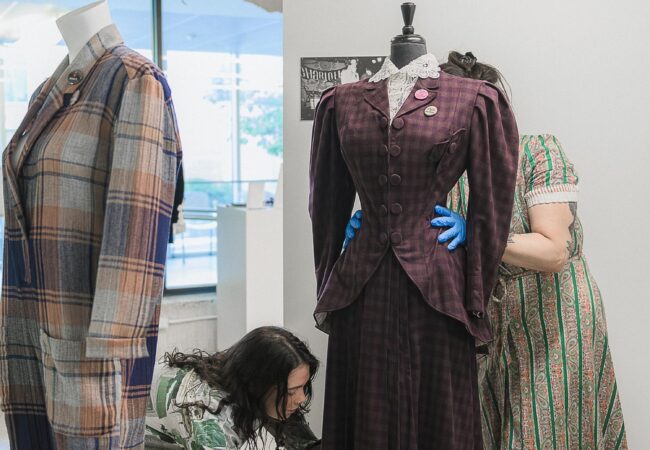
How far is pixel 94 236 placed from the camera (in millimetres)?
1500

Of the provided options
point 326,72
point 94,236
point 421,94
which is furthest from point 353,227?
point 326,72

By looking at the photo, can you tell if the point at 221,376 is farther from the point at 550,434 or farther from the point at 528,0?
the point at 528,0

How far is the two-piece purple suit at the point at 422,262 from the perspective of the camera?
1715mm

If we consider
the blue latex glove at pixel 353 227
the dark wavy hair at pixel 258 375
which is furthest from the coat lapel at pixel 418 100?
the dark wavy hair at pixel 258 375

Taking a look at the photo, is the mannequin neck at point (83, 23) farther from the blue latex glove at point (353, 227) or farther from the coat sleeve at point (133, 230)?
the blue latex glove at point (353, 227)

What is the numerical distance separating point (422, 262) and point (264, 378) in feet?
2.46

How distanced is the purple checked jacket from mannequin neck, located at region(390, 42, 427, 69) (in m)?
0.09

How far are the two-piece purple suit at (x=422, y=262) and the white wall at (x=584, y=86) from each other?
92 cm

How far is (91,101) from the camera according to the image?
152 centimetres

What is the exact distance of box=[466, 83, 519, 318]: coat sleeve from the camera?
173cm

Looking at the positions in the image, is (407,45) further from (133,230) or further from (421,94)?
(133,230)

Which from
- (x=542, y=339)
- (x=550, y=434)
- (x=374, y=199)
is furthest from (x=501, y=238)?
(x=550, y=434)

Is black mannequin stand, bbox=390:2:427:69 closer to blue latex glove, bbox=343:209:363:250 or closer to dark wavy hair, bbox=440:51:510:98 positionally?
→ dark wavy hair, bbox=440:51:510:98

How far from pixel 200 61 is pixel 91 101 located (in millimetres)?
4686
